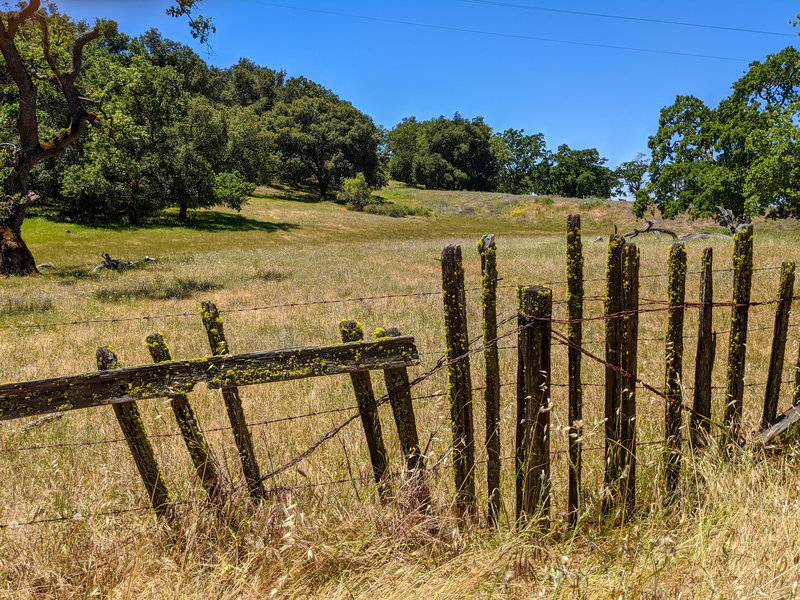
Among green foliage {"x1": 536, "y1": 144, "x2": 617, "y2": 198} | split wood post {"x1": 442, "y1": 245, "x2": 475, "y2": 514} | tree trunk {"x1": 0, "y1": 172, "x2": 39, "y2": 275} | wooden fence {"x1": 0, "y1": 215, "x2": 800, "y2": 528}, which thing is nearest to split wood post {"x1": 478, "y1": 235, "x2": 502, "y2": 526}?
wooden fence {"x1": 0, "y1": 215, "x2": 800, "y2": 528}

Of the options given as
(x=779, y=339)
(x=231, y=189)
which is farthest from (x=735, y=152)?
(x=231, y=189)

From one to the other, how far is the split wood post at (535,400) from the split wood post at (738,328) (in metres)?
1.42

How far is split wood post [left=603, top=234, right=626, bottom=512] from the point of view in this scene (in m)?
3.03

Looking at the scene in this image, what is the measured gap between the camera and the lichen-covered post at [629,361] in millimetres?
3018

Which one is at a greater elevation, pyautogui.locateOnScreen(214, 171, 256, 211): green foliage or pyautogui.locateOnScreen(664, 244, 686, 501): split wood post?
pyautogui.locateOnScreen(214, 171, 256, 211): green foliage

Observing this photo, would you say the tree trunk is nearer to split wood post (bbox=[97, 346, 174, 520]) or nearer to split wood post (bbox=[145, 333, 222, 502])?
split wood post (bbox=[97, 346, 174, 520])

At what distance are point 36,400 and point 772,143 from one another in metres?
29.2

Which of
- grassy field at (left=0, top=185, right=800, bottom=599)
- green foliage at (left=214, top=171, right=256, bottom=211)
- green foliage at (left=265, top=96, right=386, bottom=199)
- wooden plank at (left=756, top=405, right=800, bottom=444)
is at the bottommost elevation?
grassy field at (left=0, top=185, right=800, bottom=599)

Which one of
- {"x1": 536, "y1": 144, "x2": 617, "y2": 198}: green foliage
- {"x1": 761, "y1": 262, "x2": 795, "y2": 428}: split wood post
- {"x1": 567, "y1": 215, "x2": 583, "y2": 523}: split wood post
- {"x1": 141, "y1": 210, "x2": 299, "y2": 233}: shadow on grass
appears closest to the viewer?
{"x1": 567, "y1": 215, "x2": 583, "y2": 523}: split wood post

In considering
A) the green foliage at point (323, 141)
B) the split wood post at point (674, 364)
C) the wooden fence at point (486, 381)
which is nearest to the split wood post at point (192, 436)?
the wooden fence at point (486, 381)

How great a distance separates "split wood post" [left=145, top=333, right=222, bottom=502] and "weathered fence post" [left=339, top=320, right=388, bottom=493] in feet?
3.37

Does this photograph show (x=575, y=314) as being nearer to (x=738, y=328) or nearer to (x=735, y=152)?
(x=738, y=328)

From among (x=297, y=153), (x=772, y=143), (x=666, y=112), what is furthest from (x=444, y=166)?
(x=772, y=143)

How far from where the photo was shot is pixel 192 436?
120 inches
